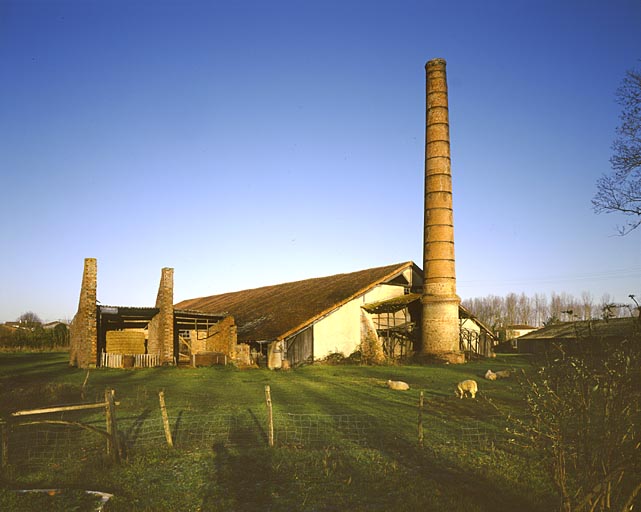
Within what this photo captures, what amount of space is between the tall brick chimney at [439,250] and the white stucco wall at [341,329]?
4059 millimetres

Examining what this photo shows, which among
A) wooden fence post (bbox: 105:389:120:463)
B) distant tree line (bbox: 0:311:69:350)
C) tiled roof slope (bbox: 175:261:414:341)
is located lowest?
distant tree line (bbox: 0:311:69:350)

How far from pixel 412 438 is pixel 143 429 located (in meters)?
6.09

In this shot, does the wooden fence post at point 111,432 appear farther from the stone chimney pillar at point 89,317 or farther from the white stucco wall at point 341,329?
the white stucco wall at point 341,329

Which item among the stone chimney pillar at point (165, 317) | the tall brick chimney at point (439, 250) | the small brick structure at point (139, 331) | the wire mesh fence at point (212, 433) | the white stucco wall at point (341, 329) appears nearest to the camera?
the wire mesh fence at point (212, 433)

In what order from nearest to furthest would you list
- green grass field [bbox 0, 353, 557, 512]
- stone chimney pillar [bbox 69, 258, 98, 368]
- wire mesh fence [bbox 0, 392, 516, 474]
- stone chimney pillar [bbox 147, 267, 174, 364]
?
1. green grass field [bbox 0, 353, 557, 512]
2. wire mesh fence [bbox 0, 392, 516, 474]
3. stone chimney pillar [bbox 69, 258, 98, 368]
4. stone chimney pillar [bbox 147, 267, 174, 364]

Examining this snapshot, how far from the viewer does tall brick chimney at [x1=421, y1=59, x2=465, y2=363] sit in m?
31.0

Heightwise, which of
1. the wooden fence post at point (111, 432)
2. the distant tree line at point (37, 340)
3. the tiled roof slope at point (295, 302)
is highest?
the tiled roof slope at point (295, 302)

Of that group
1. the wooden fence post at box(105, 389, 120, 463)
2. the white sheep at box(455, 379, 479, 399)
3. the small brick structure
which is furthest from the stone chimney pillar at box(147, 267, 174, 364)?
the wooden fence post at box(105, 389, 120, 463)

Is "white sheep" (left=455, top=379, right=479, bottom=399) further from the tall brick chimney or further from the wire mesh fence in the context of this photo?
the tall brick chimney

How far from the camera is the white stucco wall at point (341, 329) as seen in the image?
29734 millimetres

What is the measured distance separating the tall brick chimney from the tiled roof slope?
3.84m

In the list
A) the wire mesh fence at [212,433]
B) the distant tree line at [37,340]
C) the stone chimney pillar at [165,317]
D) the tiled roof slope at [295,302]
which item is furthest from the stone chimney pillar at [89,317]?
the distant tree line at [37,340]

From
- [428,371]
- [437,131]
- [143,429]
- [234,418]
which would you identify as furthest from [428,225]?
[143,429]

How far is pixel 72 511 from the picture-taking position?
21.6ft
